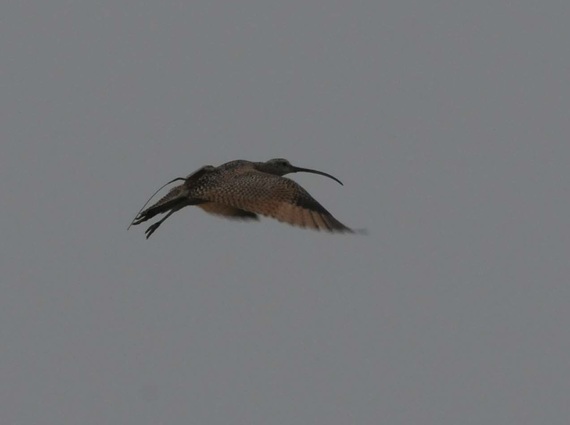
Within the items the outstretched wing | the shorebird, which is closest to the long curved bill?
the shorebird

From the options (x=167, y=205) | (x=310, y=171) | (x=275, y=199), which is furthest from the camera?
(x=310, y=171)

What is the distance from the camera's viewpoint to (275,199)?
45.4 feet

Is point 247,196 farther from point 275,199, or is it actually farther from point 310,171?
point 310,171

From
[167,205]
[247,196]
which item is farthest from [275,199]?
[167,205]

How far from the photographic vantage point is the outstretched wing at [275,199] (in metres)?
13.7

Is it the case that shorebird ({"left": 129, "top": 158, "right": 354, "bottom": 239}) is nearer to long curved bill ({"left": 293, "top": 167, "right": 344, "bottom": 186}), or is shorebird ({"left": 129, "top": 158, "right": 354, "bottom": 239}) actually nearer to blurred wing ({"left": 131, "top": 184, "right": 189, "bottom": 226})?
blurred wing ({"left": 131, "top": 184, "right": 189, "bottom": 226})

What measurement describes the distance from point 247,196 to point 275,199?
323 millimetres

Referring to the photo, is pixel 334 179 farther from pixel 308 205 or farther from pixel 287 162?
pixel 308 205

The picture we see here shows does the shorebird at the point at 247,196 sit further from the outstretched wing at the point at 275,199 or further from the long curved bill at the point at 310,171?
the long curved bill at the point at 310,171

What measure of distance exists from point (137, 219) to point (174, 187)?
2.59ft

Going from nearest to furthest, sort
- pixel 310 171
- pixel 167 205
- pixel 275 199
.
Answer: pixel 275 199
pixel 167 205
pixel 310 171

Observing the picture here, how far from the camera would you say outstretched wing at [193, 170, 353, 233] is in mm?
13656

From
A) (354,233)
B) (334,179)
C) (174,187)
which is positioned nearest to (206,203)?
(174,187)

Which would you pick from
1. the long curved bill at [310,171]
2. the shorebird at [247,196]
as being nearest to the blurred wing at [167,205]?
the shorebird at [247,196]
